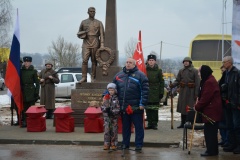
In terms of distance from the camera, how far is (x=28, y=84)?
46.3 ft

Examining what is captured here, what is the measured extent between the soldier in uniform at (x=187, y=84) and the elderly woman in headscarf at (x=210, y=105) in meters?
3.81

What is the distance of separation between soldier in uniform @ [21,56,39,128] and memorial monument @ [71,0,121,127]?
1.23 metres

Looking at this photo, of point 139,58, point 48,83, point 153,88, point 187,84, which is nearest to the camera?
point 139,58

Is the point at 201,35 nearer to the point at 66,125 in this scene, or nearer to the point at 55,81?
the point at 55,81

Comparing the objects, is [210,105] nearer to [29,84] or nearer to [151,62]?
[151,62]

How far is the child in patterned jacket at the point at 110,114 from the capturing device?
10102 mm

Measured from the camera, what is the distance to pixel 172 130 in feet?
43.4

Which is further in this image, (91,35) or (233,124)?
(91,35)

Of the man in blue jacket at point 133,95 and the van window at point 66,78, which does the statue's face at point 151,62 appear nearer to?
the man in blue jacket at point 133,95

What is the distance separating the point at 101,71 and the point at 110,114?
3.91 m

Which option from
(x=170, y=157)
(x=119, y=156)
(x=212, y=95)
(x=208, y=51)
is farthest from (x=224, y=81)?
(x=208, y=51)

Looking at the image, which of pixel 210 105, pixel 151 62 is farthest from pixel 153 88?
pixel 210 105

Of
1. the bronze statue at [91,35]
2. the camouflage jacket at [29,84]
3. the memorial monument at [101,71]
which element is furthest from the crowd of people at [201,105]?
the camouflage jacket at [29,84]

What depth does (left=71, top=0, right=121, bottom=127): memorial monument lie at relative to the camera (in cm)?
1362
